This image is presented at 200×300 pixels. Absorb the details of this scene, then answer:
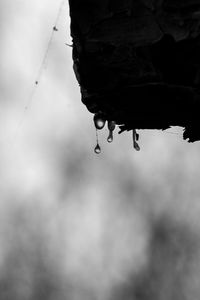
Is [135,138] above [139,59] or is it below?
below

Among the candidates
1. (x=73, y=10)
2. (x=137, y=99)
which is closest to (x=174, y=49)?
(x=137, y=99)

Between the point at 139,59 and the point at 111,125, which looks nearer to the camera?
the point at 139,59

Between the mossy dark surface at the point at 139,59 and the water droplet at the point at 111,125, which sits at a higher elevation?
the mossy dark surface at the point at 139,59

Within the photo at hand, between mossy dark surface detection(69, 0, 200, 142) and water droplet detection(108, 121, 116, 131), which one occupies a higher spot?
mossy dark surface detection(69, 0, 200, 142)

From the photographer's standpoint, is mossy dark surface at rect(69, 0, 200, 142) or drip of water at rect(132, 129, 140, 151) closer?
mossy dark surface at rect(69, 0, 200, 142)

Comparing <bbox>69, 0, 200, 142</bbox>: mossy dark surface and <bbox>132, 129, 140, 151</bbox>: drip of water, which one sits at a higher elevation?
<bbox>69, 0, 200, 142</bbox>: mossy dark surface

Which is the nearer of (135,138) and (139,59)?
(139,59)

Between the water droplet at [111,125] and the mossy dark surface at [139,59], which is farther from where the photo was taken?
the water droplet at [111,125]

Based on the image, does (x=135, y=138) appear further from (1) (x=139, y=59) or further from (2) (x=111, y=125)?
(1) (x=139, y=59)
